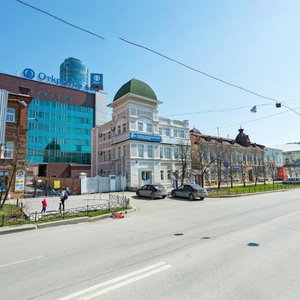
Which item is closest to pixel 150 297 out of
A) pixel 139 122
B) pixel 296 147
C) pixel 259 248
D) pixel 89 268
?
pixel 89 268

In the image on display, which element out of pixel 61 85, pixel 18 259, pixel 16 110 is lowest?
pixel 18 259

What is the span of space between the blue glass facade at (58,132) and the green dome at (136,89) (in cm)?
4035

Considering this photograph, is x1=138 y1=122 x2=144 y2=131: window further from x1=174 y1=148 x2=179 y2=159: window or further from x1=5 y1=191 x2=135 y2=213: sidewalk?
x1=5 y1=191 x2=135 y2=213: sidewalk

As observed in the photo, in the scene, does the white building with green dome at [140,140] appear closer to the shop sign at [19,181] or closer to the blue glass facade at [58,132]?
the shop sign at [19,181]

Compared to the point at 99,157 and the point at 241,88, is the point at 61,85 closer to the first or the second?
the point at 99,157

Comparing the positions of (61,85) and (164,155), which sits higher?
(61,85)

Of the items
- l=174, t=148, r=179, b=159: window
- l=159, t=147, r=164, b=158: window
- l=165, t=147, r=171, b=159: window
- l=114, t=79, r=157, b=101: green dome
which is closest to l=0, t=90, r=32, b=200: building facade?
l=114, t=79, r=157, b=101: green dome

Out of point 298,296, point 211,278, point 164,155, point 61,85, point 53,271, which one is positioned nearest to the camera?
point 298,296

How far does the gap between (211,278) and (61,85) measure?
78.4 metres

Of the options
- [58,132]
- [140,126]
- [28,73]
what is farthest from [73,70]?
[140,126]

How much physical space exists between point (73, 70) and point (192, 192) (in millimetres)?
113647

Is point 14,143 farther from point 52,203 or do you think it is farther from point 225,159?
point 225,159

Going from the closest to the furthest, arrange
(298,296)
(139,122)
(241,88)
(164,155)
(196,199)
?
(298,296) < (241,88) < (196,199) < (139,122) < (164,155)

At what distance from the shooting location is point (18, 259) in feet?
21.4
